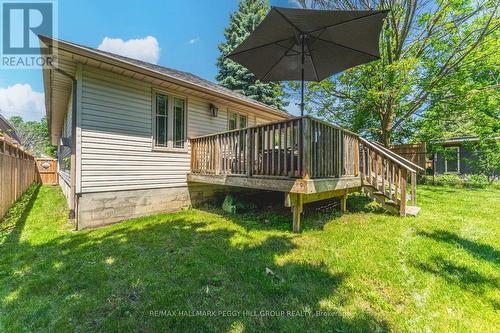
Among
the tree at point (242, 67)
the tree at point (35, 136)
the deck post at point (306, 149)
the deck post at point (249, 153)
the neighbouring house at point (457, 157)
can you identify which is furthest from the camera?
the tree at point (35, 136)

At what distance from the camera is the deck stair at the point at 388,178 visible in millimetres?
5371

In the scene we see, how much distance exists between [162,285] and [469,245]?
4716 millimetres

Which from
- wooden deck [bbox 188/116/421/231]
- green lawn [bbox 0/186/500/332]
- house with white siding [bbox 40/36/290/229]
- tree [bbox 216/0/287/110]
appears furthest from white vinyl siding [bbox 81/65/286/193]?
tree [bbox 216/0/287/110]

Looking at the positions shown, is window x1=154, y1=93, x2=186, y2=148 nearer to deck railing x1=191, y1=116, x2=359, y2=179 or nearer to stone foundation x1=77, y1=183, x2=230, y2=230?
deck railing x1=191, y1=116, x2=359, y2=179

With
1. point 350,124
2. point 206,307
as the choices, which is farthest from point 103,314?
point 350,124

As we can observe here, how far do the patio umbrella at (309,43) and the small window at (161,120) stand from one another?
2535 mm

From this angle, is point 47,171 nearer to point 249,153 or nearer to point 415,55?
point 249,153

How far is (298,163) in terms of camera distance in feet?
13.8

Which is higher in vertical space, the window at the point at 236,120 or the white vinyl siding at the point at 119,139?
the window at the point at 236,120

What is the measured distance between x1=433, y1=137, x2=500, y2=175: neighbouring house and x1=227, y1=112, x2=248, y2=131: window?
1118 cm

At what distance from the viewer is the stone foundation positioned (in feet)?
16.6

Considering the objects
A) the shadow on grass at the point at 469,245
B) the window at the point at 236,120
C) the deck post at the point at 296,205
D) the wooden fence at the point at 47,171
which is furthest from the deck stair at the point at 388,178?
the wooden fence at the point at 47,171

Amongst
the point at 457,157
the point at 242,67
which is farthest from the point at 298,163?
the point at 457,157

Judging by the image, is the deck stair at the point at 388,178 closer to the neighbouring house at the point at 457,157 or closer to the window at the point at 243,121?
the window at the point at 243,121
